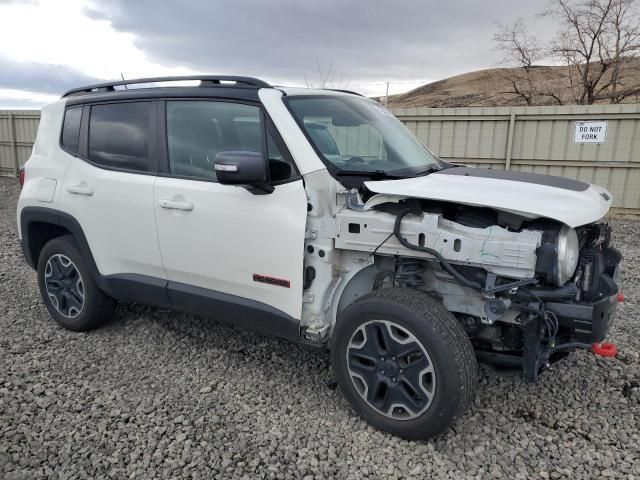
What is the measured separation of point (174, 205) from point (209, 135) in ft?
1.70

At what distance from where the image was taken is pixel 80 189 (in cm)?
384

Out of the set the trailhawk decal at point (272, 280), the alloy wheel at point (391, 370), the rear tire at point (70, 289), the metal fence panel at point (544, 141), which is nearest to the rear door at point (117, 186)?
the rear tire at point (70, 289)

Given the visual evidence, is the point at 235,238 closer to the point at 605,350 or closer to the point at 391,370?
the point at 391,370

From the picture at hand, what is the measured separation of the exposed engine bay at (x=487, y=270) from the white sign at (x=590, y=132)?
7699mm

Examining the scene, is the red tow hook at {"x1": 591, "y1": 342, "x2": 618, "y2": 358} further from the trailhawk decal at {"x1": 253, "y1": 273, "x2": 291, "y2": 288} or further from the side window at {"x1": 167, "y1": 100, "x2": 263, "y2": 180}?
the side window at {"x1": 167, "y1": 100, "x2": 263, "y2": 180}

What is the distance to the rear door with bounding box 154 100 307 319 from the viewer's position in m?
2.96

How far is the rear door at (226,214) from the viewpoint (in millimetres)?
2963

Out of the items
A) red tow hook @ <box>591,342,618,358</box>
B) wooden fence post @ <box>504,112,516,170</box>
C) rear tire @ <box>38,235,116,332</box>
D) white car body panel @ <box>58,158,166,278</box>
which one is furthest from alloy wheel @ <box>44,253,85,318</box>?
wooden fence post @ <box>504,112,516,170</box>

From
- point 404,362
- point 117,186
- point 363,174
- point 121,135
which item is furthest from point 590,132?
point 117,186

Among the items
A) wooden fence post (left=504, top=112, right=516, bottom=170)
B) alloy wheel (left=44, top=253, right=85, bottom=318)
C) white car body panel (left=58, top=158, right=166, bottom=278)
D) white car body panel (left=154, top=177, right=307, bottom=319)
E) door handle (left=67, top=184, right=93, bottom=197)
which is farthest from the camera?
wooden fence post (left=504, top=112, right=516, bottom=170)

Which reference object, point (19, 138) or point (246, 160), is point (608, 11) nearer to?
point (246, 160)

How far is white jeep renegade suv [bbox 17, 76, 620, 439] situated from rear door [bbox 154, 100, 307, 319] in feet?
0.03

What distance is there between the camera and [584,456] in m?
2.70

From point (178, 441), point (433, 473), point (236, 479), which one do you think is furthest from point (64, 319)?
point (433, 473)
